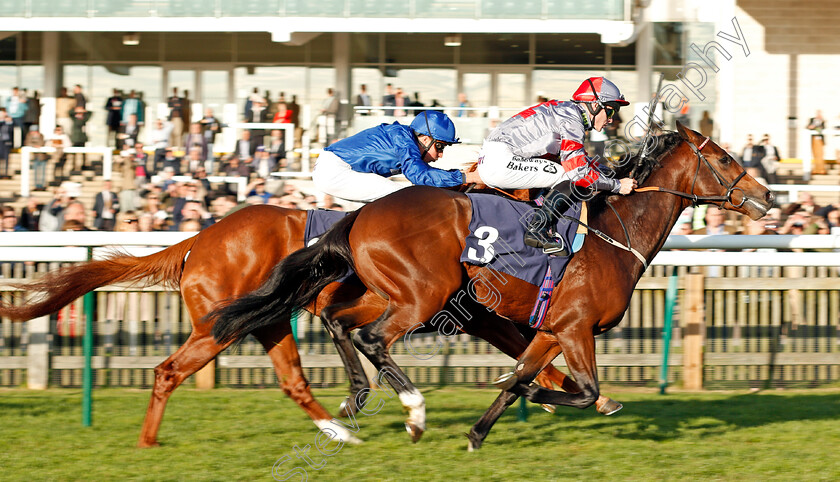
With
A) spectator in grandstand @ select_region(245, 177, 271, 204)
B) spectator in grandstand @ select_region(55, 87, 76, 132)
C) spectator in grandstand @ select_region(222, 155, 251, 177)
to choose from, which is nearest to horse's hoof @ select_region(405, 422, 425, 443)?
spectator in grandstand @ select_region(245, 177, 271, 204)

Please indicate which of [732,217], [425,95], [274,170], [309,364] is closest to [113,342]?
[309,364]

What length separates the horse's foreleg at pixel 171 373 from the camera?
448cm

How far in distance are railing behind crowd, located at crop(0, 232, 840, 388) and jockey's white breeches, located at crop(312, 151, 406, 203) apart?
1.74 m

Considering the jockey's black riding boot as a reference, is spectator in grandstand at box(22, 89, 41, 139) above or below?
above

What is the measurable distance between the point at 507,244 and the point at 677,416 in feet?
6.08

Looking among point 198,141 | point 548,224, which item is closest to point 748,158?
point 198,141

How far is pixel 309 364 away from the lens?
6387 millimetres

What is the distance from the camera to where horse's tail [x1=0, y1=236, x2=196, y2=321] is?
474 cm

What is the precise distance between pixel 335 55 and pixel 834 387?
10442 mm

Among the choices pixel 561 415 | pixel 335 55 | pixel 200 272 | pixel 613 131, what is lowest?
pixel 561 415

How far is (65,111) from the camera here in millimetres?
13328

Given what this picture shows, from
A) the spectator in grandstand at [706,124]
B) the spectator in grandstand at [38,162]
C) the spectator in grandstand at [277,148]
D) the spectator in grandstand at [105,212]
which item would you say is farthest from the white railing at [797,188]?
the spectator in grandstand at [38,162]

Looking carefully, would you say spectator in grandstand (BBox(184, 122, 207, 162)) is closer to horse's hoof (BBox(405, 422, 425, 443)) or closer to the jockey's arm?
the jockey's arm

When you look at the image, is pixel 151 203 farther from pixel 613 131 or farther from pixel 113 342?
pixel 613 131
